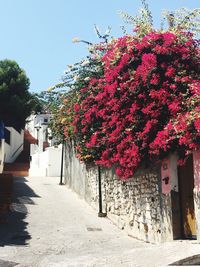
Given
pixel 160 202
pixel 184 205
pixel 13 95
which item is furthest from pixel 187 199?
pixel 13 95

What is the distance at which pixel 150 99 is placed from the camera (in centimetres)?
1082

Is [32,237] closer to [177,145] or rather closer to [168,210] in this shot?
[168,210]

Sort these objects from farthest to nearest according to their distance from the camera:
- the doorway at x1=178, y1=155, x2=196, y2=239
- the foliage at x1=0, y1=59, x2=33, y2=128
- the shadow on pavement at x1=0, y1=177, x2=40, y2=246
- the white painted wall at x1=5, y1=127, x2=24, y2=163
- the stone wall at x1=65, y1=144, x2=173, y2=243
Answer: the white painted wall at x1=5, y1=127, x2=24, y2=163 < the foliage at x1=0, y1=59, x2=33, y2=128 < the shadow on pavement at x1=0, y1=177, x2=40, y2=246 < the stone wall at x1=65, y1=144, x2=173, y2=243 < the doorway at x1=178, y1=155, x2=196, y2=239

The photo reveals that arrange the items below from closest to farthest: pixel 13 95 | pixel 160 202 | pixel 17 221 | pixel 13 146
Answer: pixel 160 202, pixel 17 221, pixel 13 95, pixel 13 146

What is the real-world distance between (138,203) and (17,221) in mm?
4914

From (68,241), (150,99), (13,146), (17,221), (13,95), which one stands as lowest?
(68,241)

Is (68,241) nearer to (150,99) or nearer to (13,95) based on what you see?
(150,99)

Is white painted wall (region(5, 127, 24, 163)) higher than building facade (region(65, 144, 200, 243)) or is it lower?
higher

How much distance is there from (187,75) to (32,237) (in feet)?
21.1

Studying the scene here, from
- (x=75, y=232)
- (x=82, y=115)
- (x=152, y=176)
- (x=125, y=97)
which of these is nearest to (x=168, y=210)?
(x=152, y=176)

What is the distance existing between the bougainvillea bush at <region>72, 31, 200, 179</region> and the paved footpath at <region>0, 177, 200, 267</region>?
2121mm

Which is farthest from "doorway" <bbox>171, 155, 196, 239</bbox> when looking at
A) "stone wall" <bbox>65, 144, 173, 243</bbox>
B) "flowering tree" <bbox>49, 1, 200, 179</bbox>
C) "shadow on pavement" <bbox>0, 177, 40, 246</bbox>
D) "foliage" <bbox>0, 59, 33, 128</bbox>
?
"foliage" <bbox>0, 59, 33, 128</bbox>

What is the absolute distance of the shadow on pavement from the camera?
11.9 meters

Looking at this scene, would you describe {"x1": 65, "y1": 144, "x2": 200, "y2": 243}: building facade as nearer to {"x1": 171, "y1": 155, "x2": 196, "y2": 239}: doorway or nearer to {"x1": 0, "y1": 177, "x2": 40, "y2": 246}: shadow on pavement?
{"x1": 171, "y1": 155, "x2": 196, "y2": 239}: doorway
